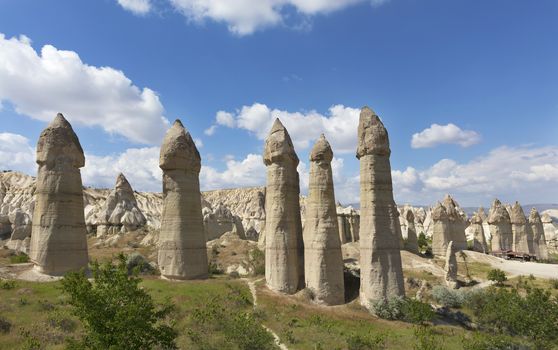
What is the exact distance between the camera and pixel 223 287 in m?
29.1

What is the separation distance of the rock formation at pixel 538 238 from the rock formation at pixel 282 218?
1890 inches

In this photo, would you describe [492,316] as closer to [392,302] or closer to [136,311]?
[392,302]

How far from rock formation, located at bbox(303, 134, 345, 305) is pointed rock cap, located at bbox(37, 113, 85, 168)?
1760cm

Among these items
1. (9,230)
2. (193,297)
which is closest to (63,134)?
(193,297)

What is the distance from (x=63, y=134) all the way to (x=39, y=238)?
7.72 meters

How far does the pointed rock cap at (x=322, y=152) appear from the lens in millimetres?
30656

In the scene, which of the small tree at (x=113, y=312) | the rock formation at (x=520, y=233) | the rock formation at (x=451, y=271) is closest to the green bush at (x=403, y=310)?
the rock formation at (x=451, y=271)

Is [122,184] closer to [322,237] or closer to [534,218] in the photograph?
[322,237]

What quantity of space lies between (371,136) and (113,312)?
64.9 ft

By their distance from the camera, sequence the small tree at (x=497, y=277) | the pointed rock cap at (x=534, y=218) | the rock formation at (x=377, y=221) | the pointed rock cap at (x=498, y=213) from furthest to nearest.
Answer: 1. the pointed rock cap at (x=534, y=218)
2. the pointed rock cap at (x=498, y=213)
3. the small tree at (x=497, y=277)
4. the rock formation at (x=377, y=221)

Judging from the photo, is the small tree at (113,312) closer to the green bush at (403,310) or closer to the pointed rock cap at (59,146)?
the green bush at (403,310)

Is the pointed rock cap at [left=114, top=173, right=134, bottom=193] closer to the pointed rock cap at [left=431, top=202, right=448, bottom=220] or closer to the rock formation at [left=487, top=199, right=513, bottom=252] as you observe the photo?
the pointed rock cap at [left=431, top=202, right=448, bottom=220]

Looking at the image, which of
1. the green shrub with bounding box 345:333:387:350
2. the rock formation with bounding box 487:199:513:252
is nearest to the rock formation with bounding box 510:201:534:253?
the rock formation with bounding box 487:199:513:252

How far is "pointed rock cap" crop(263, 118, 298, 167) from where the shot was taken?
31500mm
